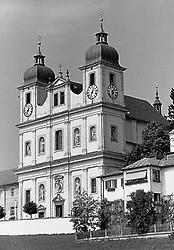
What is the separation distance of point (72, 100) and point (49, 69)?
31.6ft

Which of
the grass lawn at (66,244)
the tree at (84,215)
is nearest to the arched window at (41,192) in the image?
the grass lawn at (66,244)

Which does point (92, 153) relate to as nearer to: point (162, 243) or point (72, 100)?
point (72, 100)

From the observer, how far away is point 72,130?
277 feet

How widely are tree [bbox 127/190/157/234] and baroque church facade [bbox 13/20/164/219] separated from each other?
2086cm

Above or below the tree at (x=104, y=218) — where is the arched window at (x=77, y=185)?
above

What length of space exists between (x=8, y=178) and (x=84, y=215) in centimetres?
4738

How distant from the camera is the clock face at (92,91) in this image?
8229cm

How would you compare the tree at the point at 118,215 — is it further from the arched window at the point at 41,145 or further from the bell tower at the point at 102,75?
the arched window at the point at 41,145

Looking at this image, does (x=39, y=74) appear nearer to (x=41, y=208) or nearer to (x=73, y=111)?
(x=73, y=111)

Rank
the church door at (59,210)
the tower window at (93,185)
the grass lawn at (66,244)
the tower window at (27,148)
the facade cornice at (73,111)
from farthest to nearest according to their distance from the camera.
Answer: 1. the tower window at (27,148)
2. the church door at (59,210)
3. the facade cornice at (73,111)
4. the tower window at (93,185)
5. the grass lawn at (66,244)

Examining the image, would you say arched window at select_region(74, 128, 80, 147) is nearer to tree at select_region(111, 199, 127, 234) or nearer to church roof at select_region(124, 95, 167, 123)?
church roof at select_region(124, 95, 167, 123)

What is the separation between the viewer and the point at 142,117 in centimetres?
9200

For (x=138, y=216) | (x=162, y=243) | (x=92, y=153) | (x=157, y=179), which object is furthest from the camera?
(x=92, y=153)

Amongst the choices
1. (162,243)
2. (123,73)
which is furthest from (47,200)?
(162,243)
